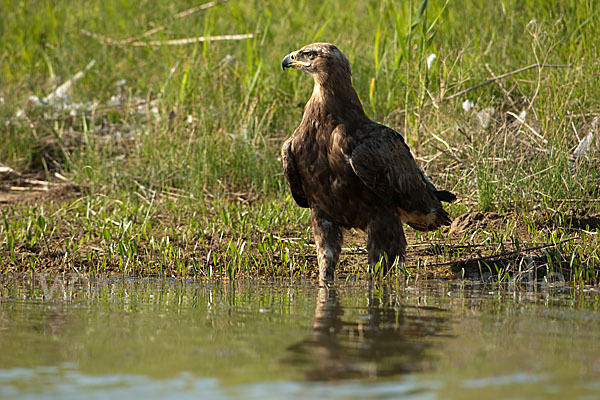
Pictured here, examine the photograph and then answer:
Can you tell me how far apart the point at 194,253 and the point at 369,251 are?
4.16ft

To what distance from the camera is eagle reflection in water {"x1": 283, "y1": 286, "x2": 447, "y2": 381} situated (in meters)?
A: 2.97

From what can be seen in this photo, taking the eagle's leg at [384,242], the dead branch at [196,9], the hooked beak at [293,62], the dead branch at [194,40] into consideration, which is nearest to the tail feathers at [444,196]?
the eagle's leg at [384,242]

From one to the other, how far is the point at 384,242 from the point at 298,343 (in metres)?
2.29

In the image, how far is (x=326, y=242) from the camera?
18.7 ft

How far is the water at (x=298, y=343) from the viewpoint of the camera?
272cm

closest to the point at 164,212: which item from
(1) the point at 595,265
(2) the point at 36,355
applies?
(1) the point at 595,265

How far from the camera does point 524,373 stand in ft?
9.54

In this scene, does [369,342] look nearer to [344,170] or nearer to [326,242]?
[344,170]

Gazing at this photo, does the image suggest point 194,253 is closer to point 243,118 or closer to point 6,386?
point 243,118

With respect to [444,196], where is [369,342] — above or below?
below

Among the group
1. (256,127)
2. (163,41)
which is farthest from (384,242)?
(163,41)

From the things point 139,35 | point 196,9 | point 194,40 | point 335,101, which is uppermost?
point 196,9

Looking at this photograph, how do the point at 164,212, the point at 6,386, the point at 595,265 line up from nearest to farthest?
1. the point at 6,386
2. the point at 595,265
3. the point at 164,212

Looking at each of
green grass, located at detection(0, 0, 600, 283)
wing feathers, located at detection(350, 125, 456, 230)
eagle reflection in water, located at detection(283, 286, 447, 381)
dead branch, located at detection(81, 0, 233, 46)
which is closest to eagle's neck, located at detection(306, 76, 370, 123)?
wing feathers, located at detection(350, 125, 456, 230)
